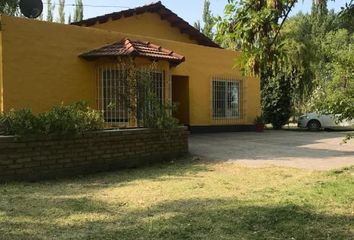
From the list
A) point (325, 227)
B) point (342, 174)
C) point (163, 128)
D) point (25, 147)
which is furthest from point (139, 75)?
point (325, 227)

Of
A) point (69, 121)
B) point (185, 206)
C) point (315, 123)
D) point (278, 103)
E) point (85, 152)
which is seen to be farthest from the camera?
point (278, 103)

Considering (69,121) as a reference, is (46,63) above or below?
above

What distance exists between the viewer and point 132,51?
540 inches

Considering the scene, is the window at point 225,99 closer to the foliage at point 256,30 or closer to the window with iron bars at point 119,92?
the window with iron bars at point 119,92

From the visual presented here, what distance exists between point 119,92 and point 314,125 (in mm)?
15511

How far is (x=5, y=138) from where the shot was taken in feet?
28.8

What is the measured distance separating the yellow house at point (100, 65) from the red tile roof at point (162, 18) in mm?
44

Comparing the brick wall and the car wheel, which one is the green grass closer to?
the brick wall

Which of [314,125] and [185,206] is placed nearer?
[185,206]

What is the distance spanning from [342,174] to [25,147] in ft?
19.5

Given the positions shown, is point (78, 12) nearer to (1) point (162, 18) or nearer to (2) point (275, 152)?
(1) point (162, 18)

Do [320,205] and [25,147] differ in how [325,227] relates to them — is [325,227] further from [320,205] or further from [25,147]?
[25,147]

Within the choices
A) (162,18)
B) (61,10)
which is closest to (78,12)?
(61,10)

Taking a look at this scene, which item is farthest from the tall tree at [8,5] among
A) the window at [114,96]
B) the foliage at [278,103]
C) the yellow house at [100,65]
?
the foliage at [278,103]
